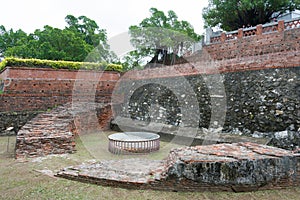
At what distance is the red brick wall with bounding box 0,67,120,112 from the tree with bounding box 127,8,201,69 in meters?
5.99

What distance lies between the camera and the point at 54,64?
31.9 feet

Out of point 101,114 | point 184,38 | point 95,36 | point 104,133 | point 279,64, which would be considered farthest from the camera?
point 95,36

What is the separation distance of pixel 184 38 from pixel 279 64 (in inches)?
398

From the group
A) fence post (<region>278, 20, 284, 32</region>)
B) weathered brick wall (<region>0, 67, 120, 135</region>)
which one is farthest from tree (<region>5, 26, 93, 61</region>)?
fence post (<region>278, 20, 284, 32</region>)

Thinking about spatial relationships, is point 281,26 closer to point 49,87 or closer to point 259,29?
point 259,29

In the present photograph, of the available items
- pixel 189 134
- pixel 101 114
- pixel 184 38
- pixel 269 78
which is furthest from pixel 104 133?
pixel 184 38

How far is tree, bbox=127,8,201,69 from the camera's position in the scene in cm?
1546

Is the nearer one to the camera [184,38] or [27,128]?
[27,128]

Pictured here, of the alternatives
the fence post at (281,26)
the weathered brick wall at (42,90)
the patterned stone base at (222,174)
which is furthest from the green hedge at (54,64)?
the patterned stone base at (222,174)

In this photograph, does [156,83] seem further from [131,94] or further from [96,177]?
[96,177]

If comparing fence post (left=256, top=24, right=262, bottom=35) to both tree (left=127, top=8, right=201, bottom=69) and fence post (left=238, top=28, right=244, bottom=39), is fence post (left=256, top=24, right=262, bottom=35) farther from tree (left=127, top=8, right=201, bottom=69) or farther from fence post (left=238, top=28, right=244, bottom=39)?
tree (left=127, top=8, right=201, bottom=69)

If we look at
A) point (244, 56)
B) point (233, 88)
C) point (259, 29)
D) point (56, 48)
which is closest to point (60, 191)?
point (233, 88)

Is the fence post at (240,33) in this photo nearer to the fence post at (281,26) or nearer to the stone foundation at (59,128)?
the fence post at (281,26)

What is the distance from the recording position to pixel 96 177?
3652mm
